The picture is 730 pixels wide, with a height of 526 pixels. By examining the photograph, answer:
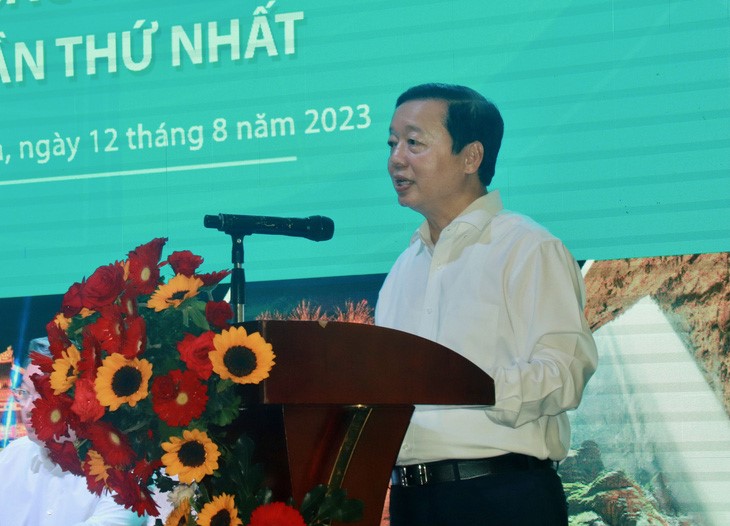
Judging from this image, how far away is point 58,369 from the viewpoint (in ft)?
4.75

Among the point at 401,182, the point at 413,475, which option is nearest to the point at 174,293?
the point at 413,475

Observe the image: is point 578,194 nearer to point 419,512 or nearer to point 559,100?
point 559,100

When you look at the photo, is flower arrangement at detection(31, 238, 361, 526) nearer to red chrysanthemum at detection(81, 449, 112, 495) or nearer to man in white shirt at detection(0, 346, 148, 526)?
red chrysanthemum at detection(81, 449, 112, 495)

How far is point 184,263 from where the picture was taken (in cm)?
152

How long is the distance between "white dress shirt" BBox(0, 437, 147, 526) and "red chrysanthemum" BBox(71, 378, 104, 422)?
2211 millimetres

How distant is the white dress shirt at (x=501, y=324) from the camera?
5.78 feet

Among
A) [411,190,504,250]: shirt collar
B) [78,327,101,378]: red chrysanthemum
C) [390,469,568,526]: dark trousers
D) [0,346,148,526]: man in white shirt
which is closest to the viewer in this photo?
[78,327,101,378]: red chrysanthemum

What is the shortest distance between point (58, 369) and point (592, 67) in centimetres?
213

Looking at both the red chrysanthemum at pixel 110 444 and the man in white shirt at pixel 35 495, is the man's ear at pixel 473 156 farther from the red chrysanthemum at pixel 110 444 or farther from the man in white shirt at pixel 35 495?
→ the man in white shirt at pixel 35 495

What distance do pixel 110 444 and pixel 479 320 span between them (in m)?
0.91

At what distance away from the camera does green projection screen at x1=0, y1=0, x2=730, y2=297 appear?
299 cm

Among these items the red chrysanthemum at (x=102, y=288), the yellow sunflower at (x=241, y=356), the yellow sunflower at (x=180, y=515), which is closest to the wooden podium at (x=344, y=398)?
the yellow sunflower at (x=241, y=356)

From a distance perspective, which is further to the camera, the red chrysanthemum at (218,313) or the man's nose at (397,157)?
A: the man's nose at (397,157)

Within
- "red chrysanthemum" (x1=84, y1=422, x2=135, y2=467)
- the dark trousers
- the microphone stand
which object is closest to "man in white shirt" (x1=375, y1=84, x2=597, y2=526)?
the dark trousers
